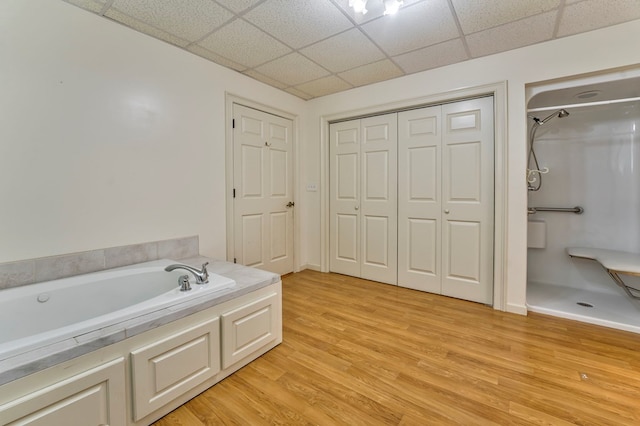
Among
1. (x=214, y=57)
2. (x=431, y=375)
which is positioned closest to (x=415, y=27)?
(x=214, y=57)

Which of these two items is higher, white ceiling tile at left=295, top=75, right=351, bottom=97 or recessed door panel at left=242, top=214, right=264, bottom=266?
white ceiling tile at left=295, top=75, right=351, bottom=97

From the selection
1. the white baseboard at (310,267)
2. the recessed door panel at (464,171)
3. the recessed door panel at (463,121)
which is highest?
the recessed door panel at (463,121)

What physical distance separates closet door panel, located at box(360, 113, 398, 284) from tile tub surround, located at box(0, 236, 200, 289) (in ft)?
6.51

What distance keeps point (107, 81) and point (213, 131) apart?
0.87m

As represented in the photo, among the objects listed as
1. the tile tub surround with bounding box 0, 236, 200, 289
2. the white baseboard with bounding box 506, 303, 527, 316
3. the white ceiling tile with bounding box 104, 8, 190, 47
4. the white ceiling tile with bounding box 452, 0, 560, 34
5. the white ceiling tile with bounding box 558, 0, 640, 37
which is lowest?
the white baseboard with bounding box 506, 303, 527, 316

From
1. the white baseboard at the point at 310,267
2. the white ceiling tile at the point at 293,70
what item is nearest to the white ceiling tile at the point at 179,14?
the white ceiling tile at the point at 293,70

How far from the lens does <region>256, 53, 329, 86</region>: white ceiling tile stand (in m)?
2.66

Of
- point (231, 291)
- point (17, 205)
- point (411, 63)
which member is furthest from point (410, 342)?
point (17, 205)

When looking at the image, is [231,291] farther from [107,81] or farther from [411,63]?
[411,63]

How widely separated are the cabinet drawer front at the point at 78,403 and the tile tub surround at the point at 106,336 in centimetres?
9

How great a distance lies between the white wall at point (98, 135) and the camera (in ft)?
5.47

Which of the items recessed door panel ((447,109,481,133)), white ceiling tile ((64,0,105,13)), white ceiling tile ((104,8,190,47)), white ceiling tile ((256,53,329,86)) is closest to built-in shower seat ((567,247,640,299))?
recessed door panel ((447,109,481,133))

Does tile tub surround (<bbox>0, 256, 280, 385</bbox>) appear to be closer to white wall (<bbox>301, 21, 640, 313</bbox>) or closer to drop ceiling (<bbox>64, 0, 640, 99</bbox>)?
drop ceiling (<bbox>64, 0, 640, 99</bbox>)

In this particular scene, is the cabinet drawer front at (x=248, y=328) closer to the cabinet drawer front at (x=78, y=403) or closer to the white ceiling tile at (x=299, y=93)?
the cabinet drawer front at (x=78, y=403)
